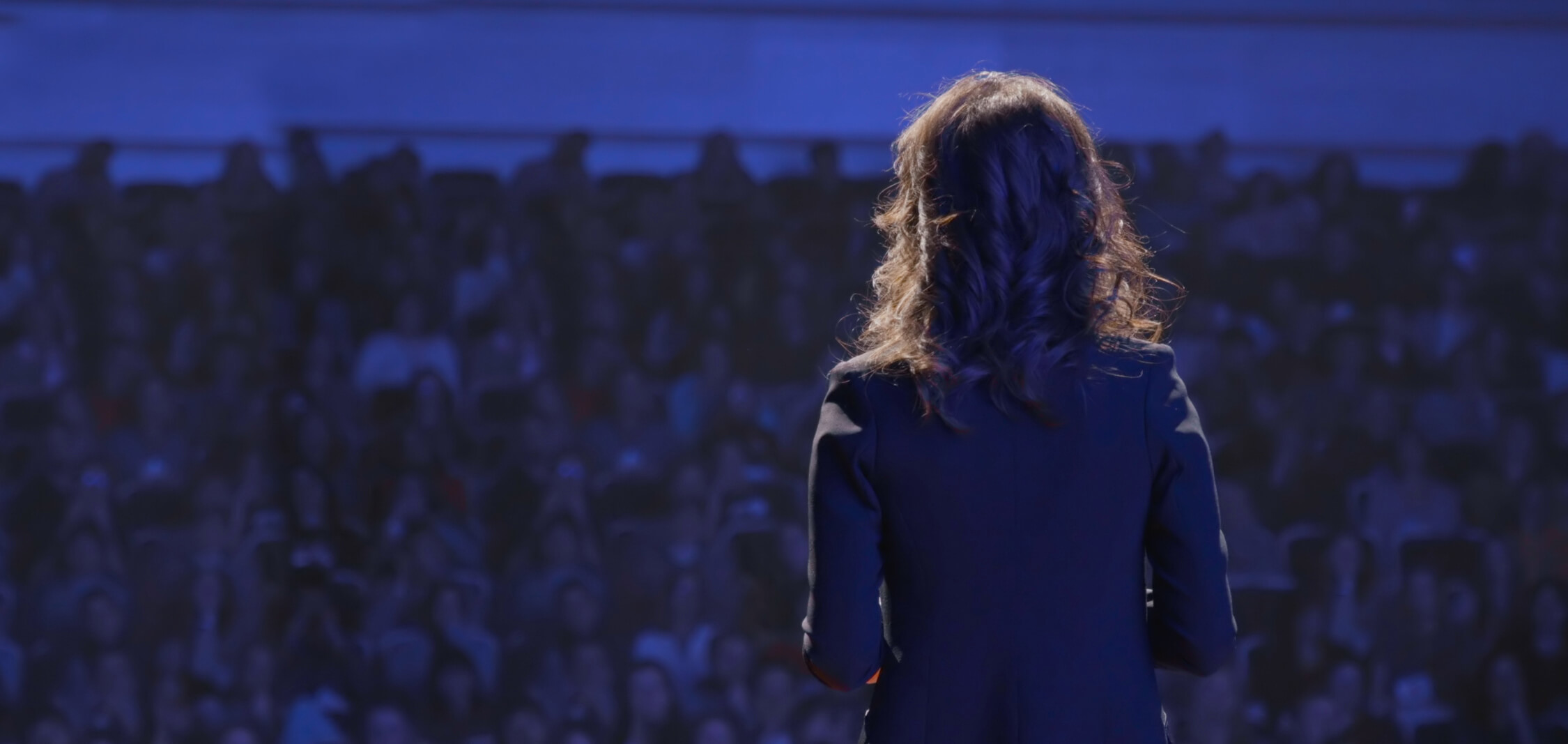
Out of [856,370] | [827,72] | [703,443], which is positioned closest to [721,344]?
[703,443]

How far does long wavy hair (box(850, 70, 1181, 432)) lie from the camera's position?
1115mm

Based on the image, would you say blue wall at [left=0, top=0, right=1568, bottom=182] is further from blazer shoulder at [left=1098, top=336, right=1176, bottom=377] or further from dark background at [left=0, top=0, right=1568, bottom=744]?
blazer shoulder at [left=1098, top=336, right=1176, bottom=377]

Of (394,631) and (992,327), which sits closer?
(992,327)

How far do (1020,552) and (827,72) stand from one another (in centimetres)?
217

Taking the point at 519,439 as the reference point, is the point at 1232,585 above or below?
below

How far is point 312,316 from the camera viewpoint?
308 cm

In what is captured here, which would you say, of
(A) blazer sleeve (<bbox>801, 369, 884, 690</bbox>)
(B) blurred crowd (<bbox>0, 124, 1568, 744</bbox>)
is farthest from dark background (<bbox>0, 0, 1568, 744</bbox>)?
(A) blazer sleeve (<bbox>801, 369, 884, 690</bbox>)

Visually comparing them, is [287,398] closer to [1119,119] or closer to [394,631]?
[394,631]

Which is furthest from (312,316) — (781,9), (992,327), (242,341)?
(992,327)

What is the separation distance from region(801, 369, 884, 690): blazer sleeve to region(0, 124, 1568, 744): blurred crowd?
187 cm

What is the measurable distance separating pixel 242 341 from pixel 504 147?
A: 837 mm

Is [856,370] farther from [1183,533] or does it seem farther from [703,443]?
[703,443]

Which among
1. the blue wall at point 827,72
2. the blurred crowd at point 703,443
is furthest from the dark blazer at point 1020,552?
the blue wall at point 827,72

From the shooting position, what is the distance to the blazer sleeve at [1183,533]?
1130mm
